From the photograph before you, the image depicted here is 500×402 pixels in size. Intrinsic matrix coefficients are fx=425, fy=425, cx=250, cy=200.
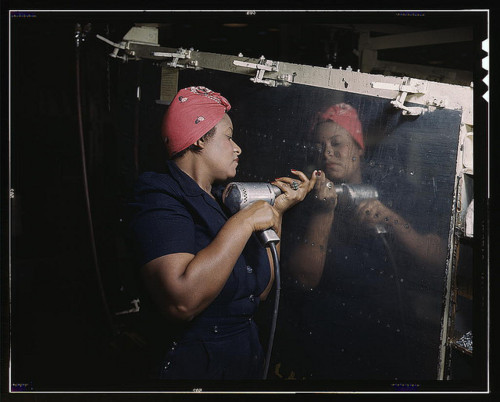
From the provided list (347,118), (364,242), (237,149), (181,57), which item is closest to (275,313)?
(364,242)

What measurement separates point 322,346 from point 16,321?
4.04 feet

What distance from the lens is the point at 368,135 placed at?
155 centimetres

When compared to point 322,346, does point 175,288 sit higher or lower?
higher

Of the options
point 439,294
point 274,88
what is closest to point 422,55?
point 274,88

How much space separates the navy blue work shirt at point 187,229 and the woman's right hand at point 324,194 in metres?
0.29

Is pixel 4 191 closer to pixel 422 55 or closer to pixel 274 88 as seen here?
pixel 274 88

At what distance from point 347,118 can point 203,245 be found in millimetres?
707

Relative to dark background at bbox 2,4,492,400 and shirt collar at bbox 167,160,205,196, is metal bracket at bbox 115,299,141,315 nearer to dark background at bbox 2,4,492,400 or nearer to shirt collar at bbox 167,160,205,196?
dark background at bbox 2,4,492,400

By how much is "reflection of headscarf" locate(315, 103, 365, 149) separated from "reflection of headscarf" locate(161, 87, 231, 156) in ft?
1.30

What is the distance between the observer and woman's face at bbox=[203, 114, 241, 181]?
162 cm

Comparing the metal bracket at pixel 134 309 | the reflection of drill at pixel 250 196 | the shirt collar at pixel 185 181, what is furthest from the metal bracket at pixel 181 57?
the metal bracket at pixel 134 309

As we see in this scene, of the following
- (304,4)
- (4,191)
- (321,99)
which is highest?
(304,4)

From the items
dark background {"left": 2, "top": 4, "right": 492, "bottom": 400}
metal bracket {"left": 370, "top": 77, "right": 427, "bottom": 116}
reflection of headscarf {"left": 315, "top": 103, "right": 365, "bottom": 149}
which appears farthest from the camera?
dark background {"left": 2, "top": 4, "right": 492, "bottom": 400}

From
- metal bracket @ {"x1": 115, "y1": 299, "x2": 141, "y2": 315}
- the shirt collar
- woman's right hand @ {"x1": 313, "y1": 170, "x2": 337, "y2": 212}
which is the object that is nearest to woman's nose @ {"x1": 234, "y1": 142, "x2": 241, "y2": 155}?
the shirt collar
